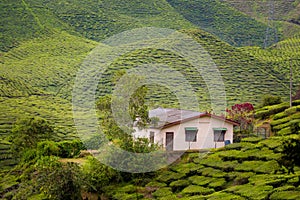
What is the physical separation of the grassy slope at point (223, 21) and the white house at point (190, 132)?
75.6 metres

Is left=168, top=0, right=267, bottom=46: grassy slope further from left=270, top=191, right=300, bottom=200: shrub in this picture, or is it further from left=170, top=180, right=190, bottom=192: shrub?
left=270, top=191, right=300, bottom=200: shrub

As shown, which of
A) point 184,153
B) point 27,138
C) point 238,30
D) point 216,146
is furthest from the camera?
point 238,30

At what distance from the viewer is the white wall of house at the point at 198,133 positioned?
31.3 metres

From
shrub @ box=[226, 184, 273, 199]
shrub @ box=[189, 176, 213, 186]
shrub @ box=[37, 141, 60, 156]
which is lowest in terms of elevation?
shrub @ box=[226, 184, 273, 199]

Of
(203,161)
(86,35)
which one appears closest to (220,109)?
(203,161)

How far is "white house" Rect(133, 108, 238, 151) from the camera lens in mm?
31250

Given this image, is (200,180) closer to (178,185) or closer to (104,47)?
(178,185)

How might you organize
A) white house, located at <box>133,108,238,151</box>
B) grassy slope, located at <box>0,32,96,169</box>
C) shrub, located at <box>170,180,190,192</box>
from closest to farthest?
shrub, located at <box>170,180,190,192</box> < white house, located at <box>133,108,238,151</box> < grassy slope, located at <box>0,32,96,169</box>

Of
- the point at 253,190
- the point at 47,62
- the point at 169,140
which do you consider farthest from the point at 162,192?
the point at 47,62

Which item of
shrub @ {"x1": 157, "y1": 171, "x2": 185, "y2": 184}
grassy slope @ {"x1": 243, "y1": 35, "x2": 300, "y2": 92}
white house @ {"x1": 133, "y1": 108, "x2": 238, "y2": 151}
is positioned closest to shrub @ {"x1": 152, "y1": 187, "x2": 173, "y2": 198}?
shrub @ {"x1": 157, "y1": 171, "x2": 185, "y2": 184}

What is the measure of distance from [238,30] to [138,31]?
2573 centimetres

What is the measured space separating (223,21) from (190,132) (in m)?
88.2

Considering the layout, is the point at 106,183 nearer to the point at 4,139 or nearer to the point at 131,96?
the point at 131,96

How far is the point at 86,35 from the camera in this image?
102938 millimetres
